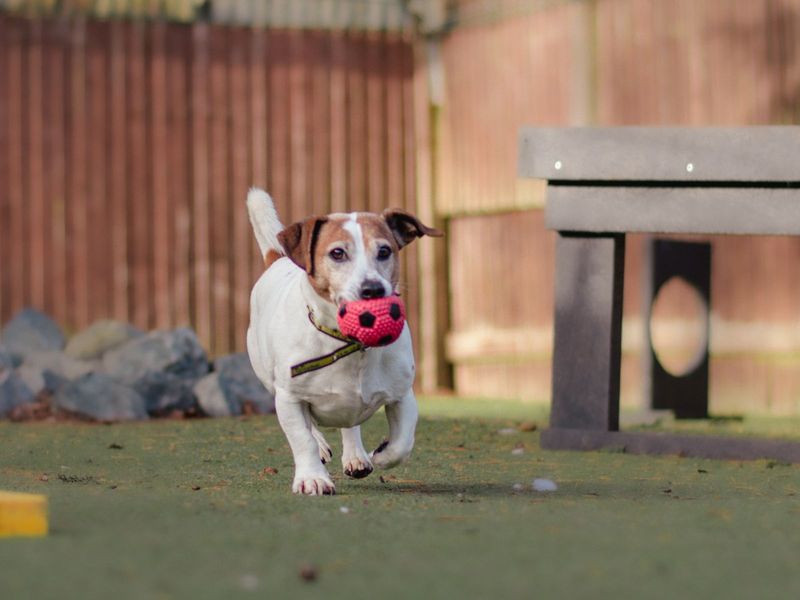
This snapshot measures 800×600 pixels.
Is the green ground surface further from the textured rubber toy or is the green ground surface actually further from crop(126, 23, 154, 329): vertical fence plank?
crop(126, 23, 154, 329): vertical fence plank

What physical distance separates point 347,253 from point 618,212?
222 cm

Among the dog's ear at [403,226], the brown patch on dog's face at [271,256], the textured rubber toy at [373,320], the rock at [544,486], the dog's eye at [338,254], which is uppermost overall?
the dog's ear at [403,226]

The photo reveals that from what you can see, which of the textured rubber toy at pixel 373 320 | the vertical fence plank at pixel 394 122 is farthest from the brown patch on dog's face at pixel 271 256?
the vertical fence plank at pixel 394 122

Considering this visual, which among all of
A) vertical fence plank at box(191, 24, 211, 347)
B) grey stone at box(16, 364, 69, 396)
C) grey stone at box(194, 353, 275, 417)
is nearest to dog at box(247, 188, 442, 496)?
grey stone at box(194, 353, 275, 417)

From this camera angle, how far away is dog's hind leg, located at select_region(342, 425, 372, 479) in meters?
5.47

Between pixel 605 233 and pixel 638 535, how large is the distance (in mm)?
3164

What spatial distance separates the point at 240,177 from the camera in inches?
508

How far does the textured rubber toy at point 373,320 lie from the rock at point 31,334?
7.04m

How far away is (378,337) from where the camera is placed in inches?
189

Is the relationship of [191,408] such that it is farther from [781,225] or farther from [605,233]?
[781,225]

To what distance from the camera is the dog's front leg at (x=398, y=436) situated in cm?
526

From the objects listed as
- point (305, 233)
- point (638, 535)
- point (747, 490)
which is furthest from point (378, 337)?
point (747, 490)

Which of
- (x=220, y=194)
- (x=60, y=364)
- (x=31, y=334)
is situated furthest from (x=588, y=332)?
(x=220, y=194)

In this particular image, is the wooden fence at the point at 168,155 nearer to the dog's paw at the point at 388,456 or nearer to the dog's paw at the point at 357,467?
the dog's paw at the point at 357,467
